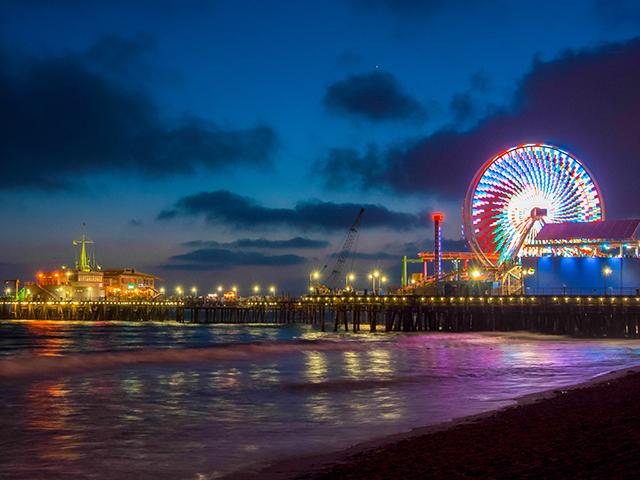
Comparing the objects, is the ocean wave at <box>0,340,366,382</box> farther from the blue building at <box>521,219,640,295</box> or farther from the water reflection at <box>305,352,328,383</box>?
the blue building at <box>521,219,640,295</box>

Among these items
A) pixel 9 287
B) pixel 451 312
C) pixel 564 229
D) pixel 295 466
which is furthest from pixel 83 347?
pixel 9 287

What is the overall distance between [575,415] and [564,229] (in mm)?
65412

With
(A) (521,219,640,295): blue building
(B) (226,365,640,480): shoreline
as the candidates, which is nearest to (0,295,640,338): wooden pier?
(A) (521,219,640,295): blue building

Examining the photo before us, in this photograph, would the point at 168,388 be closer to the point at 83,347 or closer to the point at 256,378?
the point at 256,378

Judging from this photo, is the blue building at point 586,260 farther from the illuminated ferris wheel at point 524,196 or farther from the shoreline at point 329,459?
the shoreline at point 329,459

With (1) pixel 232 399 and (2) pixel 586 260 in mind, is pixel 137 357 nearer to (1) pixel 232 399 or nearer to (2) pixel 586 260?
(1) pixel 232 399

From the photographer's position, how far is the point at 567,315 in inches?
2539

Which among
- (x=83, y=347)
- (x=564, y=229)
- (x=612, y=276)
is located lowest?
(x=83, y=347)

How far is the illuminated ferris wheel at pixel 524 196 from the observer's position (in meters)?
74.6

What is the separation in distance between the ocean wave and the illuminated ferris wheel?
1038 inches

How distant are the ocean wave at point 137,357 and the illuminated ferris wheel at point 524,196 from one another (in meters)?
26.4

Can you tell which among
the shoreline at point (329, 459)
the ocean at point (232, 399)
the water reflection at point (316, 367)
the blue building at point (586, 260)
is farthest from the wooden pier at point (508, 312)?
the shoreline at point (329, 459)

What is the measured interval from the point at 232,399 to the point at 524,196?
186ft

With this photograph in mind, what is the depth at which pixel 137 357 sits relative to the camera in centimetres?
4344
